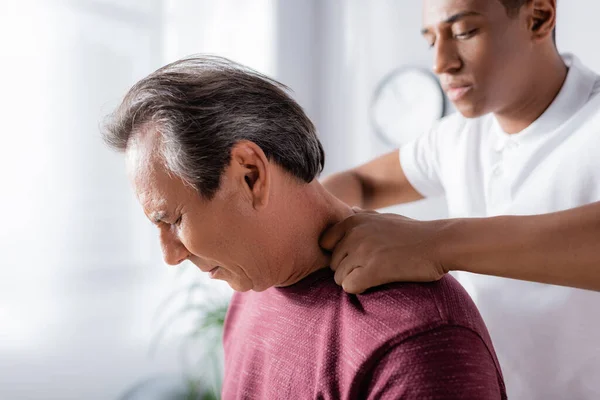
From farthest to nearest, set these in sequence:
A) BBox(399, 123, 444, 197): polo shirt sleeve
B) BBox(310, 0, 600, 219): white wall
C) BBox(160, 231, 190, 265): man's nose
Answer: BBox(310, 0, 600, 219): white wall → BBox(399, 123, 444, 197): polo shirt sleeve → BBox(160, 231, 190, 265): man's nose

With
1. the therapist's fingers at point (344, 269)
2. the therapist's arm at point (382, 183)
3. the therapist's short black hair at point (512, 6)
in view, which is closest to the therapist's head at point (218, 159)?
the therapist's fingers at point (344, 269)

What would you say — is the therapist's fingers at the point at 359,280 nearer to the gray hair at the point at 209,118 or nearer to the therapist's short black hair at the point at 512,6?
the gray hair at the point at 209,118

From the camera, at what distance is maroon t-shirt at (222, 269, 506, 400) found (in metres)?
0.89

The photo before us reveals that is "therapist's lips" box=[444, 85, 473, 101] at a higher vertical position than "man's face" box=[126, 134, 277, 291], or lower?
higher

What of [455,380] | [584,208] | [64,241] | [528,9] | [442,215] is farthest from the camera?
[442,215]

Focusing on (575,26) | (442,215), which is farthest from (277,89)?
(442,215)

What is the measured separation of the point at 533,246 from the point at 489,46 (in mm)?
499

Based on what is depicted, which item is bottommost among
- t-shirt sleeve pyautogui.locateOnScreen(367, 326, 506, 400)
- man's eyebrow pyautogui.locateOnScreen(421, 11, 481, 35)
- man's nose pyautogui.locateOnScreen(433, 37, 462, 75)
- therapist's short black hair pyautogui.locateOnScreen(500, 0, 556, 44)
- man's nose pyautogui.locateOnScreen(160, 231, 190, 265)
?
t-shirt sleeve pyautogui.locateOnScreen(367, 326, 506, 400)

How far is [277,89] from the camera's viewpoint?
3.58ft

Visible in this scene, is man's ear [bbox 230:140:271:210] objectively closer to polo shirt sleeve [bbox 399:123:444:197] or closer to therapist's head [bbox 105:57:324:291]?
therapist's head [bbox 105:57:324:291]

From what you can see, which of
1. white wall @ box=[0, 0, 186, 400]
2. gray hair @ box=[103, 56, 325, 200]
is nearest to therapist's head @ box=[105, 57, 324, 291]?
gray hair @ box=[103, 56, 325, 200]

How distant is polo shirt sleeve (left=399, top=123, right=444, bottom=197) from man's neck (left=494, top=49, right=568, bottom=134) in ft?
1.09

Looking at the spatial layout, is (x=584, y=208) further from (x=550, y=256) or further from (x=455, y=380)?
(x=455, y=380)

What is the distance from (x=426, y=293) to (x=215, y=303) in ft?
6.04
